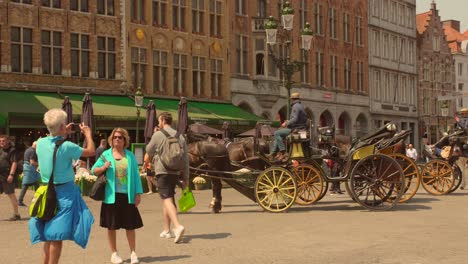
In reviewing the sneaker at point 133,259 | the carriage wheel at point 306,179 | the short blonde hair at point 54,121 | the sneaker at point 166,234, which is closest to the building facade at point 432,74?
the carriage wheel at point 306,179

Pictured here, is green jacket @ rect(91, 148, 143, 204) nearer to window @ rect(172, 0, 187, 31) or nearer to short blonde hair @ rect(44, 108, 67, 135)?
short blonde hair @ rect(44, 108, 67, 135)

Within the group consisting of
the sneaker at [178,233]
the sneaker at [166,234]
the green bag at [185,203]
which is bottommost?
the sneaker at [166,234]

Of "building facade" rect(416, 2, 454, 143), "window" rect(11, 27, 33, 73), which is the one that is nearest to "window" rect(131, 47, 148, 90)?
"window" rect(11, 27, 33, 73)

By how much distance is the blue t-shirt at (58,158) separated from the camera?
6.09m

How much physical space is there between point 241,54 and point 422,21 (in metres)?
28.4

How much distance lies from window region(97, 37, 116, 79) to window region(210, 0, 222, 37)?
6.13 metres

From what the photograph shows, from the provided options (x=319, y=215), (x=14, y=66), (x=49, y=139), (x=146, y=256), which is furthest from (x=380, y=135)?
(x=14, y=66)

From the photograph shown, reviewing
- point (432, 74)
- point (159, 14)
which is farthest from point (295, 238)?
point (432, 74)

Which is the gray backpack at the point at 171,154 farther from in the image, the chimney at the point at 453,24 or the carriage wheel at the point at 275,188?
the chimney at the point at 453,24

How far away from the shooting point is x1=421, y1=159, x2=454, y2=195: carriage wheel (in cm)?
1642

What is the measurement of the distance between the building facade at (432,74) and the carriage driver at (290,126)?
42857mm

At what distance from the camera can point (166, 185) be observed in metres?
9.30

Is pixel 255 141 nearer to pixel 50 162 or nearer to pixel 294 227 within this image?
pixel 294 227

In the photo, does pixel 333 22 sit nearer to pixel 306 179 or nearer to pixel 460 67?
pixel 460 67
